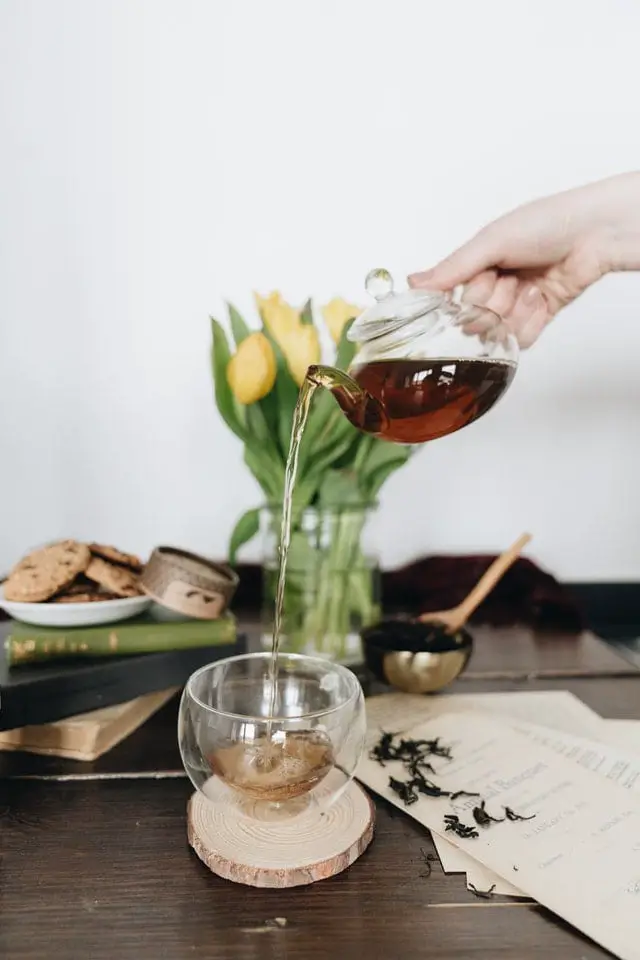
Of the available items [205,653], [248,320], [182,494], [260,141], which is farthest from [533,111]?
[205,653]

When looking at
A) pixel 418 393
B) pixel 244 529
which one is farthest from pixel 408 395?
pixel 244 529

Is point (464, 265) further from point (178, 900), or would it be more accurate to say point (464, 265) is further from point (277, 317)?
point (178, 900)

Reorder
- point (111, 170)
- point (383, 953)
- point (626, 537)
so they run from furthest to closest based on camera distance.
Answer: point (626, 537) → point (111, 170) → point (383, 953)

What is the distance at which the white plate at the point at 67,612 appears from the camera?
2.14ft

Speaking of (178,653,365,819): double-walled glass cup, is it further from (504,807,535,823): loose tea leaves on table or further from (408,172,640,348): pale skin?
(408,172,640,348): pale skin

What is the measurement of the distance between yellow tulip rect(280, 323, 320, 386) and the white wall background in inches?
13.4

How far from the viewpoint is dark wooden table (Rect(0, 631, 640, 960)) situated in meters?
0.40

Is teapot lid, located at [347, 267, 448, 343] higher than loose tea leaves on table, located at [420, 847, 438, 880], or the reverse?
teapot lid, located at [347, 267, 448, 343]

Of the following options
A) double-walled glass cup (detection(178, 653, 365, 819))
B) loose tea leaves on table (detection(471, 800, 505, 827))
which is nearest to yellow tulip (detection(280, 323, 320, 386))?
double-walled glass cup (detection(178, 653, 365, 819))

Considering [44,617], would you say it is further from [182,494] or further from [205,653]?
[182,494]

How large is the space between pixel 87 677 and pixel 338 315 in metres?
0.45

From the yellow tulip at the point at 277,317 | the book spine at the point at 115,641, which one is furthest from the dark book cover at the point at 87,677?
the yellow tulip at the point at 277,317

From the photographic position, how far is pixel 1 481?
1090 mm

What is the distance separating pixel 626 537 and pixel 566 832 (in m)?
0.76
